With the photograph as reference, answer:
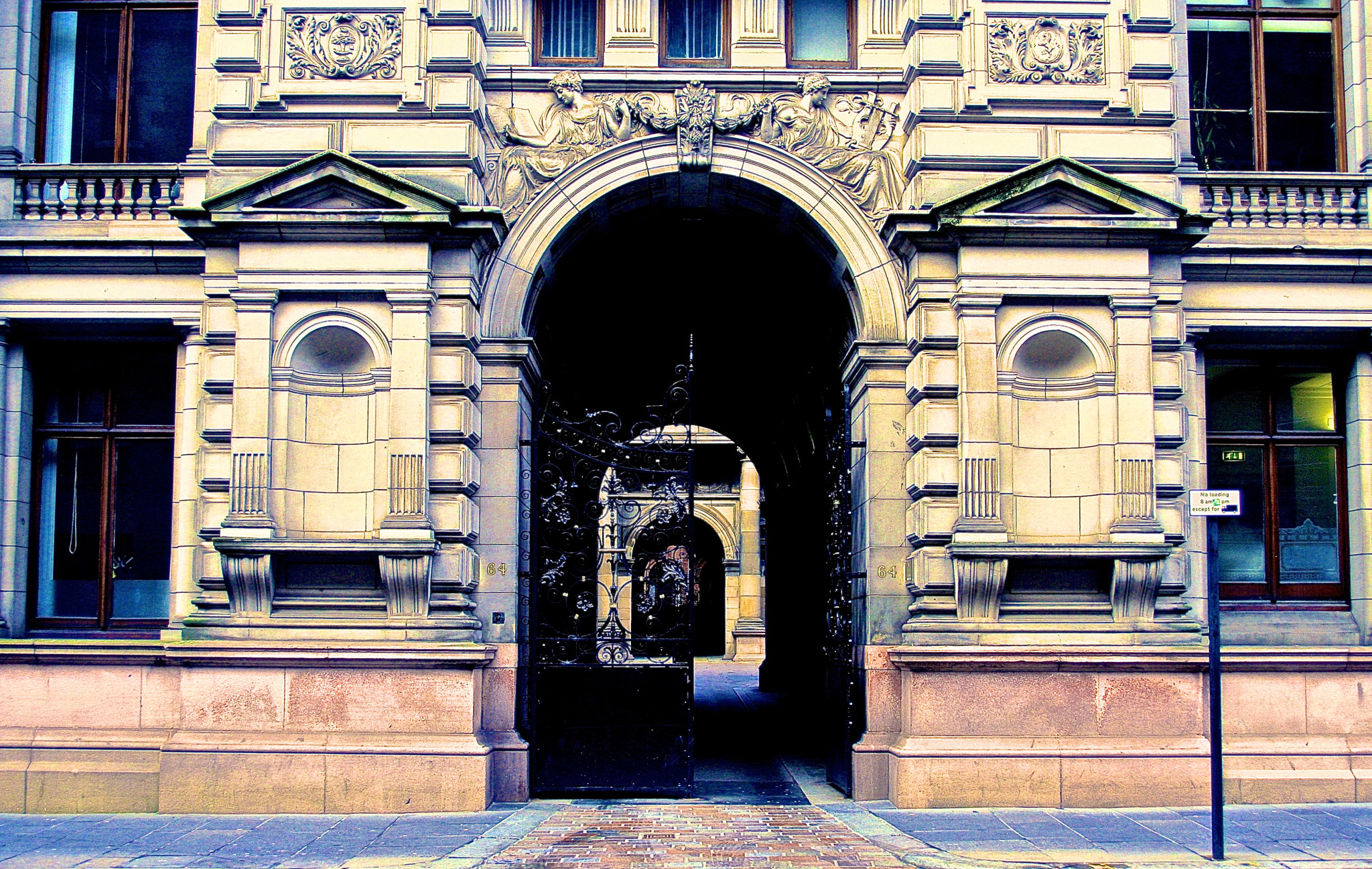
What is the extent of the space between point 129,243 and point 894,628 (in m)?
9.15

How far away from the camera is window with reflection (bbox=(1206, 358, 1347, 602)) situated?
45.9 feet

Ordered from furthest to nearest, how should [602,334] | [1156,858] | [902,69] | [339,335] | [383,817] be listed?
1. [602,334]
2. [902,69]
3. [339,335]
4. [383,817]
5. [1156,858]

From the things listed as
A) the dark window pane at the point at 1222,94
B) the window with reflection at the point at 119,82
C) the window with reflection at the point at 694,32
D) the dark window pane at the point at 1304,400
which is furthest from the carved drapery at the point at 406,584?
the dark window pane at the point at 1222,94

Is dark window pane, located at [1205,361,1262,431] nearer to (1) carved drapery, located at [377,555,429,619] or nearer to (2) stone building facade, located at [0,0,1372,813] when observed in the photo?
(2) stone building facade, located at [0,0,1372,813]

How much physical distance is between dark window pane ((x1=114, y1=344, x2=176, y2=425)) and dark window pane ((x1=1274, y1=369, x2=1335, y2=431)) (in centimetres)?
1264

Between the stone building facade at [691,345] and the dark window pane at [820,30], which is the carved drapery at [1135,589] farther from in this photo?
the dark window pane at [820,30]

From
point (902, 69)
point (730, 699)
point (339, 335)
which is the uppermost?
point (902, 69)

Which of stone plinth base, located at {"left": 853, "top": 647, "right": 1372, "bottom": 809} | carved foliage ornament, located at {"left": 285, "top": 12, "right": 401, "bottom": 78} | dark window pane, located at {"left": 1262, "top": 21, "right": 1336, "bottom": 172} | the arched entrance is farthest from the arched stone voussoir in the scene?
dark window pane, located at {"left": 1262, "top": 21, "right": 1336, "bottom": 172}

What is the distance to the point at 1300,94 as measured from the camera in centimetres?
1462

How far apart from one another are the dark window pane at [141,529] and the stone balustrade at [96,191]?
2.58m

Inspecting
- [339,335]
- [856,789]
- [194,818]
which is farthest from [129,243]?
[856,789]

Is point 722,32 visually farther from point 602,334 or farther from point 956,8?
point 602,334

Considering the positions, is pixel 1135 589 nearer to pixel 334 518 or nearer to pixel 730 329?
pixel 334 518

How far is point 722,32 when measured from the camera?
14094 mm
